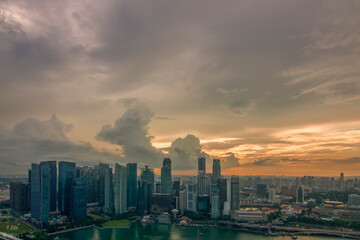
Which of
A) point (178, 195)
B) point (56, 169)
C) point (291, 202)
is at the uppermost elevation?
point (56, 169)

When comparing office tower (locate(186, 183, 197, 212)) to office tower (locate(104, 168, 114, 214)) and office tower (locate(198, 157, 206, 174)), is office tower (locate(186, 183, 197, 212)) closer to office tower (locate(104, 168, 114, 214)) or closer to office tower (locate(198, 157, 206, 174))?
office tower (locate(104, 168, 114, 214))

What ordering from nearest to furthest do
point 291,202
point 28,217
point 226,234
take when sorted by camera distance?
point 226,234
point 28,217
point 291,202

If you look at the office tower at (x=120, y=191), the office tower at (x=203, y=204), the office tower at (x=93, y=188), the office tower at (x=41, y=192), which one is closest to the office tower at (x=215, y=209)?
the office tower at (x=203, y=204)

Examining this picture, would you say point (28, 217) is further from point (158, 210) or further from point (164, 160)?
point (164, 160)

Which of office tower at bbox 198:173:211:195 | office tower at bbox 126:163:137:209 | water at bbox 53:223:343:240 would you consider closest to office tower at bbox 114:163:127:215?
office tower at bbox 126:163:137:209

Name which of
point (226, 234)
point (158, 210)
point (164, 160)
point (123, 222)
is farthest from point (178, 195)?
point (226, 234)

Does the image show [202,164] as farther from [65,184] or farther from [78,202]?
[78,202]

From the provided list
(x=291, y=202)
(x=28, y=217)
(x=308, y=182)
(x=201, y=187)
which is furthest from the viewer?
(x=308, y=182)
